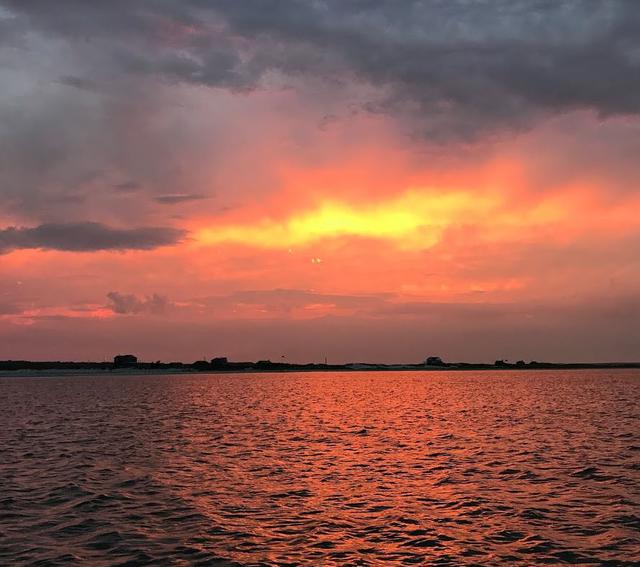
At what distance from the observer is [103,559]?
21.7 metres

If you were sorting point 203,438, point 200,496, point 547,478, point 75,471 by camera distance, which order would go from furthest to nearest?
1. point 203,438
2. point 75,471
3. point 547,478
4. point 200,496

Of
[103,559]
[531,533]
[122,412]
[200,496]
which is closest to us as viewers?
[103,559]

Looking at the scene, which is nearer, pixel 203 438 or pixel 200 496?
pixel 200 496

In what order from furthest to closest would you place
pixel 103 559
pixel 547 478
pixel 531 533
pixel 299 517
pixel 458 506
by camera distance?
pixel 547 478
pixel 458 506
pixel 299 517
pixel 531 533
pixel 103 559

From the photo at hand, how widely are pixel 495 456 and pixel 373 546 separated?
24.9 metres

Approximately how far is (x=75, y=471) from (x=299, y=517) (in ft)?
63.8

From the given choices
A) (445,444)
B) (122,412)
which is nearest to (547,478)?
(445,444)

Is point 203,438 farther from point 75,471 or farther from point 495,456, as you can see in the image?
point 495,456

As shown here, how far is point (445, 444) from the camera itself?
171 ft

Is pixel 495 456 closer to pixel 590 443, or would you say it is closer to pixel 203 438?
pixel 590 443

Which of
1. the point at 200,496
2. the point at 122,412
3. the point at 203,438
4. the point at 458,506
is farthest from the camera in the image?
the point at 122,412

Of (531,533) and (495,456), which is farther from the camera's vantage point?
(495,456)

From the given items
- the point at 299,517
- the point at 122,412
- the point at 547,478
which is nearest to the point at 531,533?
the point at 299,517

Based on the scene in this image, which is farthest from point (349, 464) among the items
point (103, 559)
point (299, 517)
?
point (103, 559)
